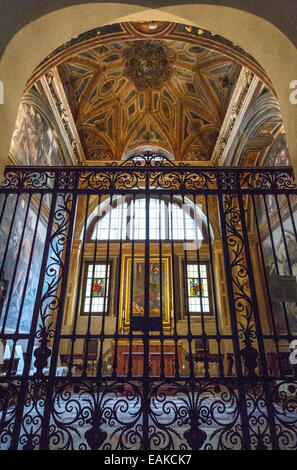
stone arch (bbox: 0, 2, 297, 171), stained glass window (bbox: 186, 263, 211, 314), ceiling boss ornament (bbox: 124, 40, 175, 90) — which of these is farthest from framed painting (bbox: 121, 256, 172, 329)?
stone arch (bbox: 0, 2, 297, 171)

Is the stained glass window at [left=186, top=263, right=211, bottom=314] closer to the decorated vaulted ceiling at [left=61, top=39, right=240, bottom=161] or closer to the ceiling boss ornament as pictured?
the decorated vaulted ceiling at [left=61, top=39, right=240, bottom=161]

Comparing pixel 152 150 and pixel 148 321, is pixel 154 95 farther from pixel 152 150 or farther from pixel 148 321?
pixel 148 321

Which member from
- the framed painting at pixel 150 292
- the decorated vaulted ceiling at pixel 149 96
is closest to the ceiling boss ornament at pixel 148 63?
the decorated vaulted ceiling at pixel 149 96

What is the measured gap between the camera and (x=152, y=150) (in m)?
14.8

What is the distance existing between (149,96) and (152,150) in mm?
2523

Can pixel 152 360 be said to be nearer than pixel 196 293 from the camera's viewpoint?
Yes

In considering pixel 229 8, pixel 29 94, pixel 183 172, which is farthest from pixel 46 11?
pixel 29 94

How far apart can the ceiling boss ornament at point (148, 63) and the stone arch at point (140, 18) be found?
28.5 ft

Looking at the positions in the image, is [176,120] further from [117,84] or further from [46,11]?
[46,11]

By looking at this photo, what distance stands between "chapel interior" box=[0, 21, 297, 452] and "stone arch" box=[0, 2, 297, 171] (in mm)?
3697

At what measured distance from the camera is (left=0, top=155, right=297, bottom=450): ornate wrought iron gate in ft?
10.0

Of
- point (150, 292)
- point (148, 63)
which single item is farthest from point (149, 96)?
point (150, 292)

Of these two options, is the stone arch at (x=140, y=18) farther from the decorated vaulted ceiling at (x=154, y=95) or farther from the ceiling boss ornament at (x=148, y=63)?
the ceiling boss ornament at (x=148, y=63)

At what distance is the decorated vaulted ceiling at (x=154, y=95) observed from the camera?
345 inches
